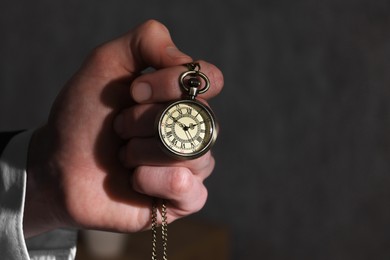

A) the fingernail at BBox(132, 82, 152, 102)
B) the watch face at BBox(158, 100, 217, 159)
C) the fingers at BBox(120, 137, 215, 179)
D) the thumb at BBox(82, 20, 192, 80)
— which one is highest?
the thumb at BBox(82, 20, 192, 80)

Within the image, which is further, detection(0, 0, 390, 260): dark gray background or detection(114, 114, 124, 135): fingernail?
detection(0, 0, 390, 260): dark gray background

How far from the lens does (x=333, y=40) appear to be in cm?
239

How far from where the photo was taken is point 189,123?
1004mm

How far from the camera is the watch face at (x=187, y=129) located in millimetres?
963

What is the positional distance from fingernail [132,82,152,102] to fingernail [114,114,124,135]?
62 mm

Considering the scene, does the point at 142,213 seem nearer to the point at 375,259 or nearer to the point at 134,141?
the point at 134,141

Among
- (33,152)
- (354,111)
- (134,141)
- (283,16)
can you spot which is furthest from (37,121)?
(134,141)

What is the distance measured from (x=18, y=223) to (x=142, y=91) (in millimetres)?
353

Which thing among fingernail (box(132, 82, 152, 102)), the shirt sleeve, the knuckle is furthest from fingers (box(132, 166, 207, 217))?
the shirt sleeve

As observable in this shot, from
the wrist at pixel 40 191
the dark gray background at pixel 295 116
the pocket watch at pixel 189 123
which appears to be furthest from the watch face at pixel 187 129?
the dark gray background at pixel 295 116

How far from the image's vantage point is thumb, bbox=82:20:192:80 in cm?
97

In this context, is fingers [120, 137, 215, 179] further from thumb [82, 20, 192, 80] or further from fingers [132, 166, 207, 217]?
thumb [82, 20, 192, 80]

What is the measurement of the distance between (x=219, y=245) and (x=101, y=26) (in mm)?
1186

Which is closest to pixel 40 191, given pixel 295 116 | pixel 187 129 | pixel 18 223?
pixel 18 223
